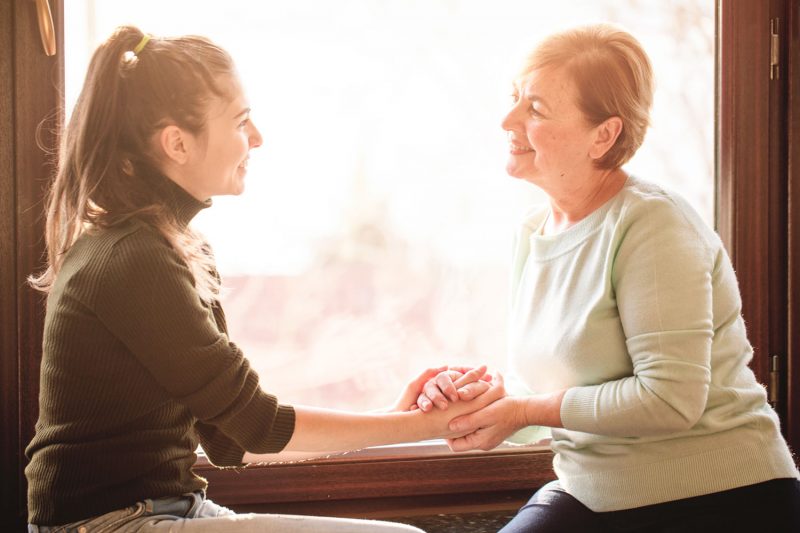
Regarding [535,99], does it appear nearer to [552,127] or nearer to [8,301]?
[552,127]

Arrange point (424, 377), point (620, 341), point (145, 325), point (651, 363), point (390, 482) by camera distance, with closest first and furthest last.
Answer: point (145, 325), point (651, 363), point (620, 341), point (424, 377), point (390, 482)

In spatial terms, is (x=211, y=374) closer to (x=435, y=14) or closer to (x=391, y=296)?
(x=391, y=296)

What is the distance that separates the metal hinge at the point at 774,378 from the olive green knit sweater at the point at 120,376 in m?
1.38

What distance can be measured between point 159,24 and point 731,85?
1.36 meters

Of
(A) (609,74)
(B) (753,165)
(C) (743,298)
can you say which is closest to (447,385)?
(A) (609,74)

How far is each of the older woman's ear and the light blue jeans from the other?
755 millimetres

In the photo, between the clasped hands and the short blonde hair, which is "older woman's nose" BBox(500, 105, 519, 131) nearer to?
the short blonde hair

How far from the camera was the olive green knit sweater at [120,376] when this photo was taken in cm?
114

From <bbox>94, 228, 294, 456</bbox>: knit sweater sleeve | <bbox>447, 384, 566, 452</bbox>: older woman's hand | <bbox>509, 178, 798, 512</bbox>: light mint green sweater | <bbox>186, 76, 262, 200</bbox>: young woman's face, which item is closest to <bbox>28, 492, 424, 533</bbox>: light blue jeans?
<bbox>94, 228, 294, 456</bbox>: knit sweater sleeve

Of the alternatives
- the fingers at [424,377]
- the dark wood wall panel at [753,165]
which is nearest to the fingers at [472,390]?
the fingers at [424,377]

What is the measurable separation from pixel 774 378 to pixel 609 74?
38.3 inches

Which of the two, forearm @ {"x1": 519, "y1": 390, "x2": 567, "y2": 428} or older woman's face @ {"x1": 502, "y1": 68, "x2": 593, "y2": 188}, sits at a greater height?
older woman's face @ {"x1": 502, "y1": 68, "x2": 593, "y2": 188}

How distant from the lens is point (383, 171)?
6.29 ft

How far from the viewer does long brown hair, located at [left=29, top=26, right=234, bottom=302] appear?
50.1 inches
